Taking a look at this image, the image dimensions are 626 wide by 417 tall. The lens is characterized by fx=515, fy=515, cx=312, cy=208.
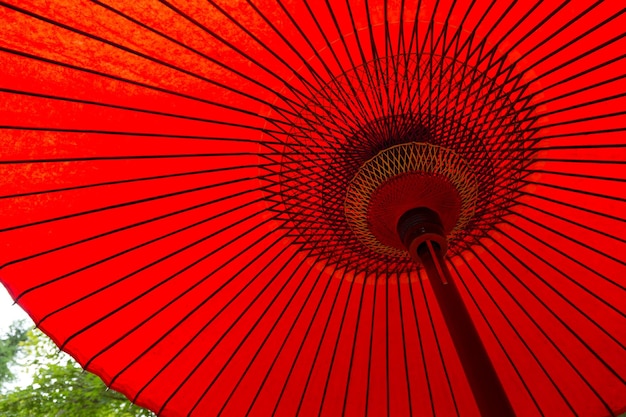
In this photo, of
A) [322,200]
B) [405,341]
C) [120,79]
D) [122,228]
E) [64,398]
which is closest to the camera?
[120,79]

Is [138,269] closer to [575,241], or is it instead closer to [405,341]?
[405,341]

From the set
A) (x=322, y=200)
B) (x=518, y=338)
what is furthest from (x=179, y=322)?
(x=518, y=338)

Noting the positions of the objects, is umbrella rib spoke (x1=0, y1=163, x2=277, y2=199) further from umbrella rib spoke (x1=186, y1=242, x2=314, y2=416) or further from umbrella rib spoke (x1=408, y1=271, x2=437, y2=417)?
umbrella rib spoke (x1=408, y1=271, x2=437, y2=417)

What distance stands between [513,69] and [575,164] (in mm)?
548

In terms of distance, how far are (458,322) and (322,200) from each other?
2.64 feet

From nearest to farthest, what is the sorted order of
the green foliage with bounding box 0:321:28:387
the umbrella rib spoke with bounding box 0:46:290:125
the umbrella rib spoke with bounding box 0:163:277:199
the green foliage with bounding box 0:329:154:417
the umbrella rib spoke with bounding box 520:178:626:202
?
the umbrella rib spoke with bounding box 0:46:290:125, the umbrella rib spoke with bounding box 0:163:277:199, the umbrella rib spoke with bounding box 520:178:626:202, the green foliage with bounding box 0:329:154:417, the green foliage with bounding box 0:321:28:387

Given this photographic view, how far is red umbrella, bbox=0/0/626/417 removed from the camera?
1.80 m

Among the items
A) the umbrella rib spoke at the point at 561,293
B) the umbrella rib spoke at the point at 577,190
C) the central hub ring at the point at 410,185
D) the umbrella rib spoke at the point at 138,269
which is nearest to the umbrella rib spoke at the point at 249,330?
the umbrella rib spoke at the point at 138,269

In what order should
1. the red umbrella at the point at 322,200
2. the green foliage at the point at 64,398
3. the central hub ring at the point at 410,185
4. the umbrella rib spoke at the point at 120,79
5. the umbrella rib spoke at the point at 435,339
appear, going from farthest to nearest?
the green foliage at the point at 64,398
the umbrella rib spoke at the point at 435,339
the central hub ring at the point at 410,185
the red umbrella at the point at 322,200
the umbrella rib spoke at the point at 120,79

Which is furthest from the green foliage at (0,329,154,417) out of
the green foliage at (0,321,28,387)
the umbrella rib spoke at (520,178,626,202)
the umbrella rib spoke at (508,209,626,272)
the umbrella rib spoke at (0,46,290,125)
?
the umbrella rib spoke at (520,178,626,202)

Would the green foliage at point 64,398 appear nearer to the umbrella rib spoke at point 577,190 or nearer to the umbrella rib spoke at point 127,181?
the umbrella rib spoke at point 127,181

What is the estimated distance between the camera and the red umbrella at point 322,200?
1.80 m

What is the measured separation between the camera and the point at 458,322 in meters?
1.66

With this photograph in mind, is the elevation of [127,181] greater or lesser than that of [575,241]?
lesser
